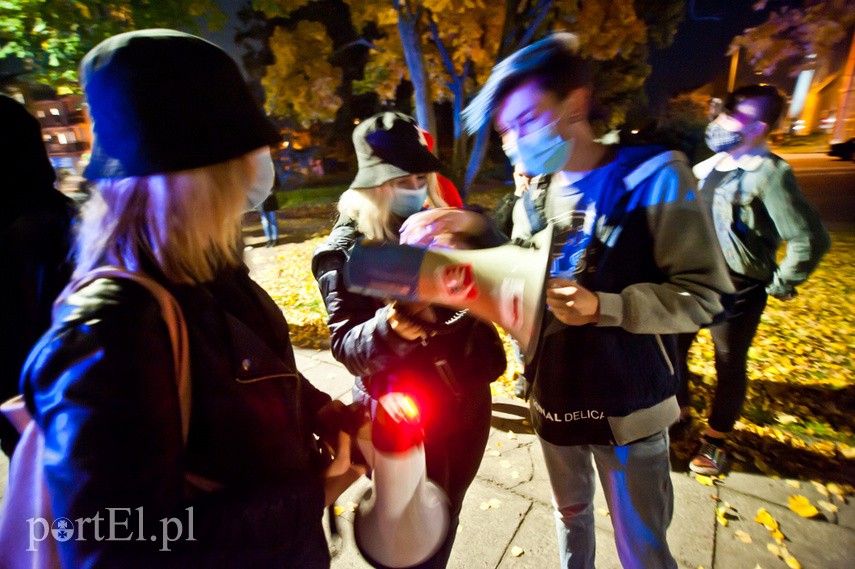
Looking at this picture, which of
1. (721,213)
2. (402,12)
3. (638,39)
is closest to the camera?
(721,213)

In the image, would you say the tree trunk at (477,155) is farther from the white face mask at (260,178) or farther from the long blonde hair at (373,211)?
the white face mask at (260,178)

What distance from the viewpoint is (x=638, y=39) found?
10.2 meters

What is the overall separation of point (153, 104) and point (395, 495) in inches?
48.6

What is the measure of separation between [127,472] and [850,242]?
1176cm

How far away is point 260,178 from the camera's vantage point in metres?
1.22

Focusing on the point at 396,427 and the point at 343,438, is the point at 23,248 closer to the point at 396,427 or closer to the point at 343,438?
the point at 343,438

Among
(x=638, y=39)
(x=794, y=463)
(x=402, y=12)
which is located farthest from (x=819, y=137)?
(x=794, y=463)

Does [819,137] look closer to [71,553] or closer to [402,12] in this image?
[402,12]

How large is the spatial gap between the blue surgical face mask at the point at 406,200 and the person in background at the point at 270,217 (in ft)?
24.9

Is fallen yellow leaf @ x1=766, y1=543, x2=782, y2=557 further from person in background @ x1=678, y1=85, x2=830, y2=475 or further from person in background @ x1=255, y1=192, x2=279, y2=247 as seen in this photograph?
person in background @ x1=255, y1=192, x2=279, y2=247

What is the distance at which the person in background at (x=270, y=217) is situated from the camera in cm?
894

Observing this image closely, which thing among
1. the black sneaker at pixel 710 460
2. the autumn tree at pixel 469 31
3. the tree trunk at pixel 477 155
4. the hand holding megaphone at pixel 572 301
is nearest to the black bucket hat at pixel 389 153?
the hand holding megaphone at pixel 572 301

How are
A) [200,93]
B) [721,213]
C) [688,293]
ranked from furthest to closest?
[721,213]
[688,293]
[200,93]

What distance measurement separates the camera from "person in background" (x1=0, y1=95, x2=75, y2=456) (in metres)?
1.75
